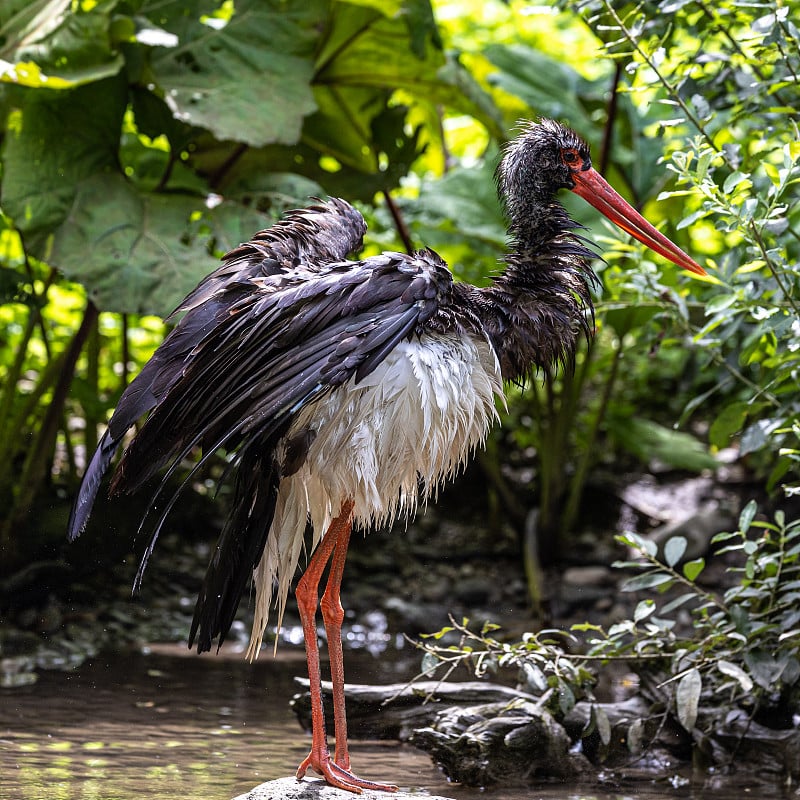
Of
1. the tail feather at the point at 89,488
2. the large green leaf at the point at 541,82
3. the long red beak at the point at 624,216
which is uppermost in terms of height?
the large green leaf at the point at 541,82

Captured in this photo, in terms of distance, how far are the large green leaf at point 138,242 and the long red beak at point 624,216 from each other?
2058mm

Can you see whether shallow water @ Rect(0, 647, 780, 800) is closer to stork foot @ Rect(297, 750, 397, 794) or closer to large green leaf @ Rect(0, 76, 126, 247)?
stork foot @ Rect(297, 750, 397, 794)

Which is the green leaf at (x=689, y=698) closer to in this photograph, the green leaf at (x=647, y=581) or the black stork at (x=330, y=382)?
the green leaf at (x=647, y=581)

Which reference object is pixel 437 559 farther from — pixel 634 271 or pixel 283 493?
pixel 283 493

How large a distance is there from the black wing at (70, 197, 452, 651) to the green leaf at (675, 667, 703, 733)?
1.73 m

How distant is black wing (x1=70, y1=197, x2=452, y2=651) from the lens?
3.23 m

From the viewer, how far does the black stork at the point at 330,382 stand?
10.9 ft

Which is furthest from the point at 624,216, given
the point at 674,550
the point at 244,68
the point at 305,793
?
the point at 244,68

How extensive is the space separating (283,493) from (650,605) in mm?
1589

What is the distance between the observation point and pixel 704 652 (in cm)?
445

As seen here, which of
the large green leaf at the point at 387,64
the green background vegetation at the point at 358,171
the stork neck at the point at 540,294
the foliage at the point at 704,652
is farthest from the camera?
the large green leaf at the point at 387,64

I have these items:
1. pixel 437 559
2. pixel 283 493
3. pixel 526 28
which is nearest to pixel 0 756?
pixel 283 493

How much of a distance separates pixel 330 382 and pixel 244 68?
3383 millimetres

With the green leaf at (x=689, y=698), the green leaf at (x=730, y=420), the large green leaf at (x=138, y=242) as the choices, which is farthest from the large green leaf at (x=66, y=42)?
the green leaf at (x=689, y=698)
